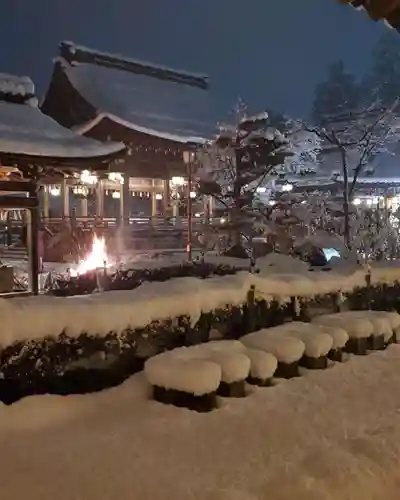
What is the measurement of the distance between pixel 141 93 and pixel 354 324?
78.3 ft

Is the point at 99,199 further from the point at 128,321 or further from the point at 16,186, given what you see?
the point at 128,321

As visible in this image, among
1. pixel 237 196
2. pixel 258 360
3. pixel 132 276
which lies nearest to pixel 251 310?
pixel 258 360

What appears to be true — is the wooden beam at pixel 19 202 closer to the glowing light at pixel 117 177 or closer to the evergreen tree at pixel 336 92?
Answer: the glowing light at pixel 117 177

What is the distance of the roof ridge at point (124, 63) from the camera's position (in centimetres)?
2773

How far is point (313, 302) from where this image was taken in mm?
8062

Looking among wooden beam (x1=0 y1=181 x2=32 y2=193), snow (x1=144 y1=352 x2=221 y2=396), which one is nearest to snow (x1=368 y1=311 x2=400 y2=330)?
snow (x1=144 y1=352 x2=221 y2=396)

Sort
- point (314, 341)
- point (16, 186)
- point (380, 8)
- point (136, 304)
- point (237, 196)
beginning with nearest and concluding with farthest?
point (380, 8), point (136, 304), point (314, 341), point (16, 186), point (237, 196)

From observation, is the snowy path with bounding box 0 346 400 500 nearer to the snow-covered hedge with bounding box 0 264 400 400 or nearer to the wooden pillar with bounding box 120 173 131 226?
the snow-covered hedge with bounding box 0 264 400 400

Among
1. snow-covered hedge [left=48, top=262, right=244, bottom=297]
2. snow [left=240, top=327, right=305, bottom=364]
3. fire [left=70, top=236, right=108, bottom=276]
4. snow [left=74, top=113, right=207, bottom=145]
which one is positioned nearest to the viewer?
snow [left=240, top=327, right=305, bottom=364]

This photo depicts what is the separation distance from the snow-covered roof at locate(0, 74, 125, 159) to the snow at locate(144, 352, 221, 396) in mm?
5608

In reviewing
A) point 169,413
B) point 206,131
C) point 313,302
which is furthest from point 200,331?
point 206,131

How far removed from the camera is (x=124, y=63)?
1185 inches

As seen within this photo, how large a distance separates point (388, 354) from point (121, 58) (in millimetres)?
26057

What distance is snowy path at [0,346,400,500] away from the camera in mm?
3426
